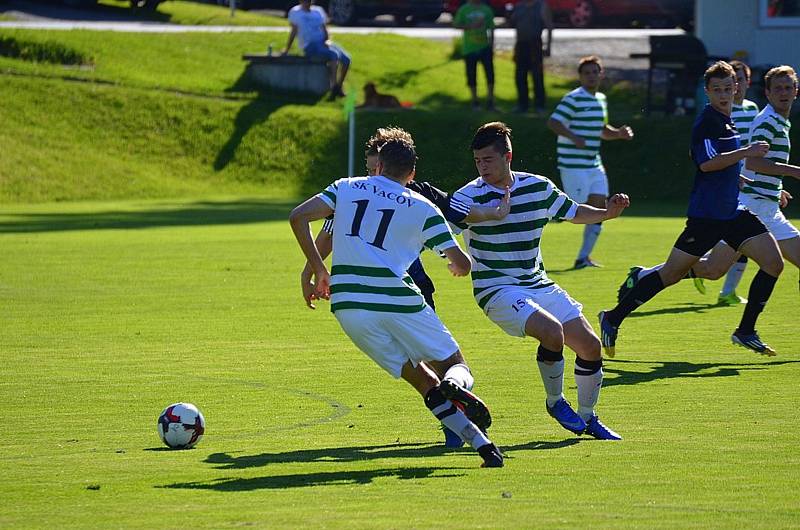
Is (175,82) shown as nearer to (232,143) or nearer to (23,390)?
(232,143)

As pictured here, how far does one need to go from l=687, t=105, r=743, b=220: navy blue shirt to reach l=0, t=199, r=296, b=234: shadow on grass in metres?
13.3

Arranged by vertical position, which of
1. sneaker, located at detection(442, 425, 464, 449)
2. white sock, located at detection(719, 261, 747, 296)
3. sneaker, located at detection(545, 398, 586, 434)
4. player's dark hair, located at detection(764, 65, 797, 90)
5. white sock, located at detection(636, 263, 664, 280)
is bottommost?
white sock, located at detection(719, 261, 747, 296)

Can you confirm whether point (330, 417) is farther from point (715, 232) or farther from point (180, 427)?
point (715, 232)

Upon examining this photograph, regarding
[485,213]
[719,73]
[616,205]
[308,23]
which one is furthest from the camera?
[308,23]

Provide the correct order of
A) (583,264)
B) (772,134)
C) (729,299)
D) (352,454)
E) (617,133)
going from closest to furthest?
1. (352,454)
2. (772,134)
3. (729,299)
4. (617,133)
5. (583,264)

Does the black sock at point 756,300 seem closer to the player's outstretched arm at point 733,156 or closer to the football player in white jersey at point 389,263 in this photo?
the player's outstretched arm at point 733,156

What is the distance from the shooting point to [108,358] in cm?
1110

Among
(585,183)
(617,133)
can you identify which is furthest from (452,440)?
(585,183)

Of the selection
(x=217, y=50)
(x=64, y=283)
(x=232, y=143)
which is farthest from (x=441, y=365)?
(x=217, y=50)

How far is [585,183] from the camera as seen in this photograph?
17.5 meters

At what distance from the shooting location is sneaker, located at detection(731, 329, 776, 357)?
36.2 ft

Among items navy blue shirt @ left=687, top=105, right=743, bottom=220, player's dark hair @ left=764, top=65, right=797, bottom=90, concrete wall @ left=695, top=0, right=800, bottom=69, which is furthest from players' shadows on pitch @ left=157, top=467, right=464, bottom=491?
concrete wall @ left=695, top=0, right=800, bottom=69

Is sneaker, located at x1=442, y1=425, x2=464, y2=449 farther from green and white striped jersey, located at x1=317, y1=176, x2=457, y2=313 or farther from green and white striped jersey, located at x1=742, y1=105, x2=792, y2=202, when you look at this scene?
green and white striped jersey, located at x1=742, y1=105, x2=792, y2=202

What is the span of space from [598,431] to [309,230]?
6.74ft
